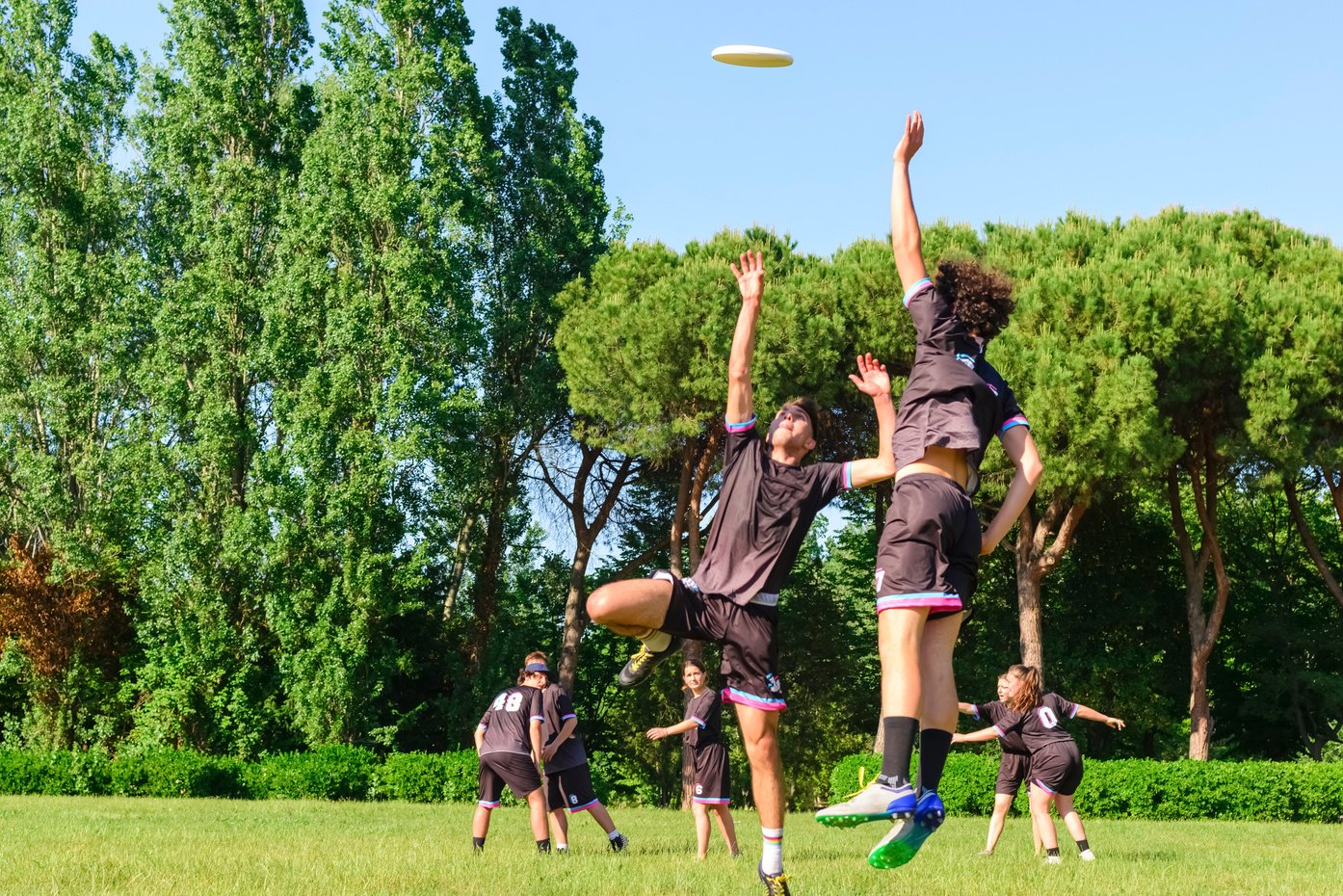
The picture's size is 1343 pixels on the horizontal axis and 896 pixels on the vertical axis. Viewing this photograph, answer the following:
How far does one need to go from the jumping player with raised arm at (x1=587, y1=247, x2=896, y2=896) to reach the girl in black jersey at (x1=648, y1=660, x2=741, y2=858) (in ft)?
A: 16.0

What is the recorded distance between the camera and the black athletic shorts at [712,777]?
12320 mm

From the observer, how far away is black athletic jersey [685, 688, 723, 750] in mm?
12938

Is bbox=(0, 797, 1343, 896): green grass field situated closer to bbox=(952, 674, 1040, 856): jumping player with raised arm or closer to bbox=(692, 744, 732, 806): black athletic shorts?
bbox=(952, 674, 1040, 856): jumping player with raised arm

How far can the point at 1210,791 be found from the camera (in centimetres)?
2462

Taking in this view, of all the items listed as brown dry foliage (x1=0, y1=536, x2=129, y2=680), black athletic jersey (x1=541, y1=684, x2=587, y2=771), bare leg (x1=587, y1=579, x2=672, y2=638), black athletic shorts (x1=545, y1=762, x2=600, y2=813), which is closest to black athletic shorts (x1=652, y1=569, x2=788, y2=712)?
bare leg (x1=587, y1=579, x2=672, y2=638)

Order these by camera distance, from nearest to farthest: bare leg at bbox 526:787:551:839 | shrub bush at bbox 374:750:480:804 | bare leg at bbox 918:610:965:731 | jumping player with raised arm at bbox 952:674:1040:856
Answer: bare leg at bbox 918:610:965:731
bare leg at bbox 526:787:551:839
jumping player with raised arm at bbox 952:674:1040:856
shrub bush at bbox 374:750:480:804

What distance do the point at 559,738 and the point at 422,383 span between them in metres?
17.9

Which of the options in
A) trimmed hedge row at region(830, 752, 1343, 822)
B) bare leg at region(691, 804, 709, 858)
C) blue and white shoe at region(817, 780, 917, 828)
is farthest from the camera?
trimmed hedge row at region(830, 752, 1343, 822)

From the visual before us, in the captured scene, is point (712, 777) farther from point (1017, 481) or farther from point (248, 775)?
point (248, 775)

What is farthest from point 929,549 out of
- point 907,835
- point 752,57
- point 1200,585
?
point 1200,585

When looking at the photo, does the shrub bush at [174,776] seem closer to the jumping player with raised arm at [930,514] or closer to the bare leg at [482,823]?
the bare leg at [482,823]

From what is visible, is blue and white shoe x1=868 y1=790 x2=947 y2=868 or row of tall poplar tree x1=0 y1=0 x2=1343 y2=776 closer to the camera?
blue and white shoe x1=868 y1=790 x2=947 y2=868

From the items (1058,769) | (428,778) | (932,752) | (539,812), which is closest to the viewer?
(932,752)

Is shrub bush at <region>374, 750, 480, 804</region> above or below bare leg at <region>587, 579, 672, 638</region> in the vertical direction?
below
